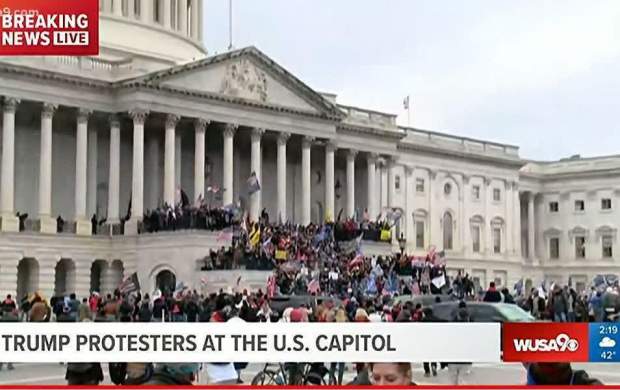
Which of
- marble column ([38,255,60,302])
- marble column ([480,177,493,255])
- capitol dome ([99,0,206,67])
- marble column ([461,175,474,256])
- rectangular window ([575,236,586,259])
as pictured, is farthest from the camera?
rectangular window ([575,236,586,259])

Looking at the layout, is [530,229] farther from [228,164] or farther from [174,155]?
[174,155]

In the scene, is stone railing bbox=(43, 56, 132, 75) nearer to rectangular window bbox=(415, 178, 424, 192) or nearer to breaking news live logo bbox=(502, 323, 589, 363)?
rectangular window bbox=(415, 178, 424, 192)

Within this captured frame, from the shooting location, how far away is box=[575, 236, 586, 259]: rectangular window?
98.0 m

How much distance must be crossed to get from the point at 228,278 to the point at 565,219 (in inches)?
2078

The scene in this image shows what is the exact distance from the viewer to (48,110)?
5856 cm

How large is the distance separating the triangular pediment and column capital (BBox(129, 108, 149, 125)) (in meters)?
1.48

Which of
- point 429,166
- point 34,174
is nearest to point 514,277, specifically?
point 429,166

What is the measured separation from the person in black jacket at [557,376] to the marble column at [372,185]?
216ft

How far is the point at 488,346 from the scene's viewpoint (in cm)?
1110

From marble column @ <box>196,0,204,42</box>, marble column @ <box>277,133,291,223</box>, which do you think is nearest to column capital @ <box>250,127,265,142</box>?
marble column @ <box>277,133,291,223</box>

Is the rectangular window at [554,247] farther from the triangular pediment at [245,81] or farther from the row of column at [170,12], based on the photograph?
the row of column at [170,12]

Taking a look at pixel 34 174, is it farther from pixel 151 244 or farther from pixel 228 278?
pixel 228 278

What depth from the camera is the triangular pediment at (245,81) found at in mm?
61938

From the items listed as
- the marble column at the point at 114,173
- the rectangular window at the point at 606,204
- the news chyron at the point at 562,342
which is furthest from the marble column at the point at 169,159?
the news chyron at the point at 562,342
